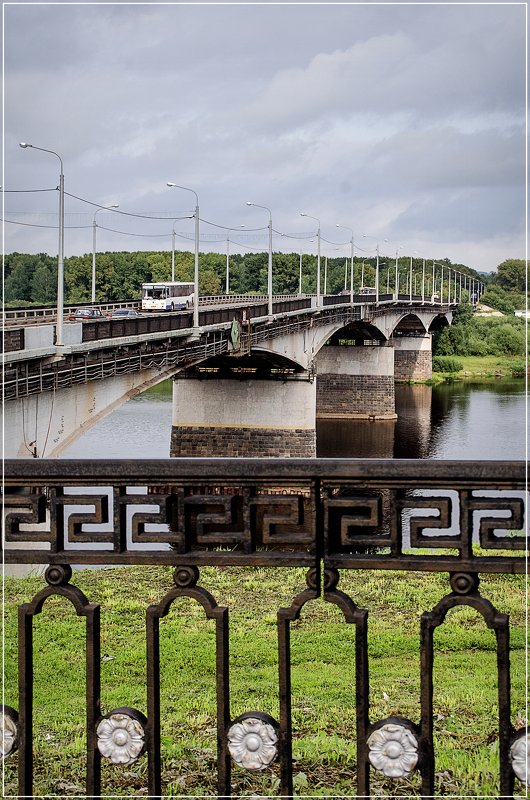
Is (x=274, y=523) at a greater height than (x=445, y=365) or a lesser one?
lesser

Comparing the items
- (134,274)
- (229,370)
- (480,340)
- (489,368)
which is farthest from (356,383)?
(480,340)

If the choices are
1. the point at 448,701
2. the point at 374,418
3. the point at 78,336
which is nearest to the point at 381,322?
the point at 374,418

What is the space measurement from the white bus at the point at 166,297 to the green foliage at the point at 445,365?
42.2 meters

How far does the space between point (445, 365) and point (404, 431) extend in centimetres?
3110

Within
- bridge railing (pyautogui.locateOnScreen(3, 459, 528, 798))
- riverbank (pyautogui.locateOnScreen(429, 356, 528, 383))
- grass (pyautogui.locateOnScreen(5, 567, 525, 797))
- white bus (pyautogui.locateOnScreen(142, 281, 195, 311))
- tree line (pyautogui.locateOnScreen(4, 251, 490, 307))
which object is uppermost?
tree line (pyautogui.locateOnScreen(4, 251, 490, 307))

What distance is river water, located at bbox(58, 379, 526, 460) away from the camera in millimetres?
38219

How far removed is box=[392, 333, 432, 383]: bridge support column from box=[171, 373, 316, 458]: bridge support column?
37089 mm

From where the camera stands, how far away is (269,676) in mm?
6910

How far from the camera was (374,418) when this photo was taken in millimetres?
56500

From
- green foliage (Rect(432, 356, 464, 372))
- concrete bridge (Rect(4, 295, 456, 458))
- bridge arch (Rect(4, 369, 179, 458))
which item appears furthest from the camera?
green foliage (Rect(432, 356, 464, 372))

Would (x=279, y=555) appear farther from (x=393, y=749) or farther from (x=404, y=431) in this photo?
(x=404, y=431)

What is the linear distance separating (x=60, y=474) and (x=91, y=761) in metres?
0.80

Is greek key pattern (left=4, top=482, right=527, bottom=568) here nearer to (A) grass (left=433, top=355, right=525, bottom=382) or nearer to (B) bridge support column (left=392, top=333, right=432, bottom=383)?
(B) bridge support column (left=392, top=333, right=432, bottom=383)

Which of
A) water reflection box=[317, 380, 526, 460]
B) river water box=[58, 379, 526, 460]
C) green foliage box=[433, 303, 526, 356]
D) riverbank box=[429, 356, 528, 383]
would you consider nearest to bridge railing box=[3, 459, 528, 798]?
river water box=[58, 379, 526, 460]
